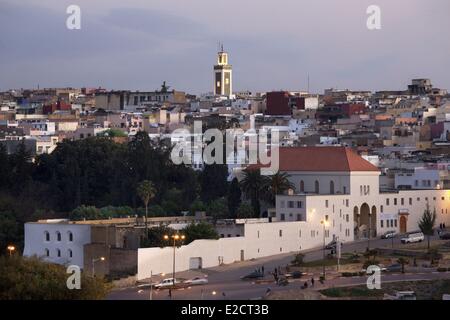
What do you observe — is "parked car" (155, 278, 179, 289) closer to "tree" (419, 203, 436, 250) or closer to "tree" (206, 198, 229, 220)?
"tree" (206, 198, 229, 220)

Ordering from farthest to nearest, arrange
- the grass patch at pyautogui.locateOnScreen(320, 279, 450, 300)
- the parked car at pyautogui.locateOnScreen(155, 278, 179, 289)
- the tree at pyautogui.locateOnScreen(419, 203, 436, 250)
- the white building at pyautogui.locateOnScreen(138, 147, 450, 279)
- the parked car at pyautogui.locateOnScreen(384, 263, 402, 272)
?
the tree at pyautogui.locateOnScreen(419, 203, 436, 250), the white building at pyautogui.locateOnScreen(138, 147, 450, 279), the parked car at pyautogui.locateOnScreen(384, 263, 402, 272), the parked car at pyautogui.locateOnScreen(155, 278, 179, 289), the grass patch at pyautogui.locateOnScreen(320, 279, 450, 300)

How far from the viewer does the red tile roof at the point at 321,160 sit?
6253 cm

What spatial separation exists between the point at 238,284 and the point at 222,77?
84394 millimetres

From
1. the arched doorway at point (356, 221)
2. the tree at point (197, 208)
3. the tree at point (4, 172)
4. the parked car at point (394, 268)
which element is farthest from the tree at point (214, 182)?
the parked car at point (394, 268)

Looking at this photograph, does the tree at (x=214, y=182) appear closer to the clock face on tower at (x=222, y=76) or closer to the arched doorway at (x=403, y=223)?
the arched doorway at (x=403, y=223)

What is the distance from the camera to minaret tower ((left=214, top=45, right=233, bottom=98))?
13038 cm

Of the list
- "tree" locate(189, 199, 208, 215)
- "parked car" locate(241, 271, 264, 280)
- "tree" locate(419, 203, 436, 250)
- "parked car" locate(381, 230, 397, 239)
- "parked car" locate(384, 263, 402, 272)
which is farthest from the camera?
"tree" locate(189, 199, 208, 215)

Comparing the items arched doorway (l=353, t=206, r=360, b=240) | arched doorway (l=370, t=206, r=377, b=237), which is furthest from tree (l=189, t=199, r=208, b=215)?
arched doorway (l=370, t=206, r=377, b=237)

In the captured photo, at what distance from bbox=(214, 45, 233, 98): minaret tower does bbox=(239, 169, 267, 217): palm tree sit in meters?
67.8

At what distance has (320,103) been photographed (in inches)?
4739

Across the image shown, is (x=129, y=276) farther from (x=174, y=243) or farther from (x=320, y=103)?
(x=320, y=103)

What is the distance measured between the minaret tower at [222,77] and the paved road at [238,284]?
2956 inches

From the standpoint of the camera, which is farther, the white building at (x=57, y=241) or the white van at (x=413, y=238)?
the white van at (x=413, y=238)
